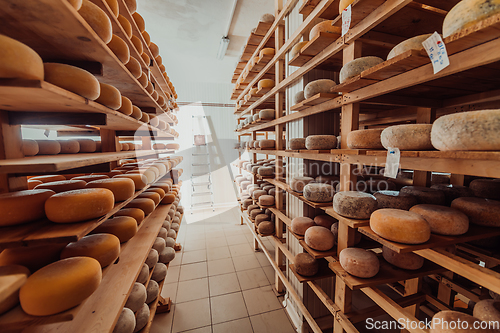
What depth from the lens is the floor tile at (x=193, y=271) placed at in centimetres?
311

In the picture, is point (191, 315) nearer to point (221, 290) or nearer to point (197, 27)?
point (221, 290)

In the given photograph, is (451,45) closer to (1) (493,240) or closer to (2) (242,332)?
(1) (493,240)

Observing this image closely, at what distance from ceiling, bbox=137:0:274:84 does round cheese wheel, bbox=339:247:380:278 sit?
12.1 ft

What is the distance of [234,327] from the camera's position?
2240 millimetres

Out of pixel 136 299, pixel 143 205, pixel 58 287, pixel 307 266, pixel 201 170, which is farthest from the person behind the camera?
pixel 201 170

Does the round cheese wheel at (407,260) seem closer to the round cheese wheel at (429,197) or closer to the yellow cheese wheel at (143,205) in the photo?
the round cheese wheel at (429,197)

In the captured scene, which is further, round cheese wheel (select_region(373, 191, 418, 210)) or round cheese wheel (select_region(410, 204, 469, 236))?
round cheese wheel (select_region(373, 191, 418, 210))

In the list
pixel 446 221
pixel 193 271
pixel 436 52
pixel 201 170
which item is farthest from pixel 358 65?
pixel 201 170

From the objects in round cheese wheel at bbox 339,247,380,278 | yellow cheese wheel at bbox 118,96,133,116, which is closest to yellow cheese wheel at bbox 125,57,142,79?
yellow cheese wheel at bbox 118,96,133,116

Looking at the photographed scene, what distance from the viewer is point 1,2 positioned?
0.76 meters

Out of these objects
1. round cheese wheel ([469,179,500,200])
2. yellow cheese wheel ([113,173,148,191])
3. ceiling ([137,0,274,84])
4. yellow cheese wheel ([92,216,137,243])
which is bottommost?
yellow cheese wheel ([92,216,137,243])

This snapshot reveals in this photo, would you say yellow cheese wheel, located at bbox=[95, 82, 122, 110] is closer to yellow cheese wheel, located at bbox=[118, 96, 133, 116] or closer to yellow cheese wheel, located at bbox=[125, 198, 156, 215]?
yellow cheese wheel, located at bbox=[118, 96, 133, 116]

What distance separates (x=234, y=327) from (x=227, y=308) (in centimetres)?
28

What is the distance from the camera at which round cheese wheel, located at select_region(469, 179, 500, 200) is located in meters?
1.40
